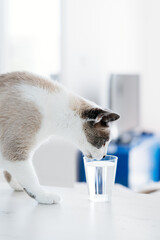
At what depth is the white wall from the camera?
3.54 meters

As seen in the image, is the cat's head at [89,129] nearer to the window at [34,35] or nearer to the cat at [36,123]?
the cat at [36,123]

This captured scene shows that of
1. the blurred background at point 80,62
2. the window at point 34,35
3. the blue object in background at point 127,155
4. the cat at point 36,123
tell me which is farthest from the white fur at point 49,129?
the window at point 34,35

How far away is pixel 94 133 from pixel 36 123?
16 centimetres

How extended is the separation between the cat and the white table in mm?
57

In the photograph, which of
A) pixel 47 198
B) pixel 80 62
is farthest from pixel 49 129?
pixel 80 62

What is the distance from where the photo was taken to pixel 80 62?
3.70 meters

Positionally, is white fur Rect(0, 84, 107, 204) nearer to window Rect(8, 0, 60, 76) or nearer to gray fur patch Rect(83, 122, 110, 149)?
gray fur patch Rect(83, 122, 110, 149)

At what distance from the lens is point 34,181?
93cm

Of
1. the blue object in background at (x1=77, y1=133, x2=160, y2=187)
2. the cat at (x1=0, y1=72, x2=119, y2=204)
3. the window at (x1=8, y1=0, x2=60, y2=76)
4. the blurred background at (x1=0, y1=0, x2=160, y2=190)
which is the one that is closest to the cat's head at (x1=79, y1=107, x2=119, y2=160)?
the cat at (x1=0, y1=72, x2=119, y2=204)

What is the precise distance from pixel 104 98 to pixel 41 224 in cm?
353

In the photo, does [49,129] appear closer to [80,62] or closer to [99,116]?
[99,116]

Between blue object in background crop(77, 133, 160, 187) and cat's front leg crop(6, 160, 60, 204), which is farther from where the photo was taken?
blue object in background crop(77, 133, 160, 187)

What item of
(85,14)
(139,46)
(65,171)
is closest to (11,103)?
(65,171)

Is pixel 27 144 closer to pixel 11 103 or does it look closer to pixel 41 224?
pixel 11 103
